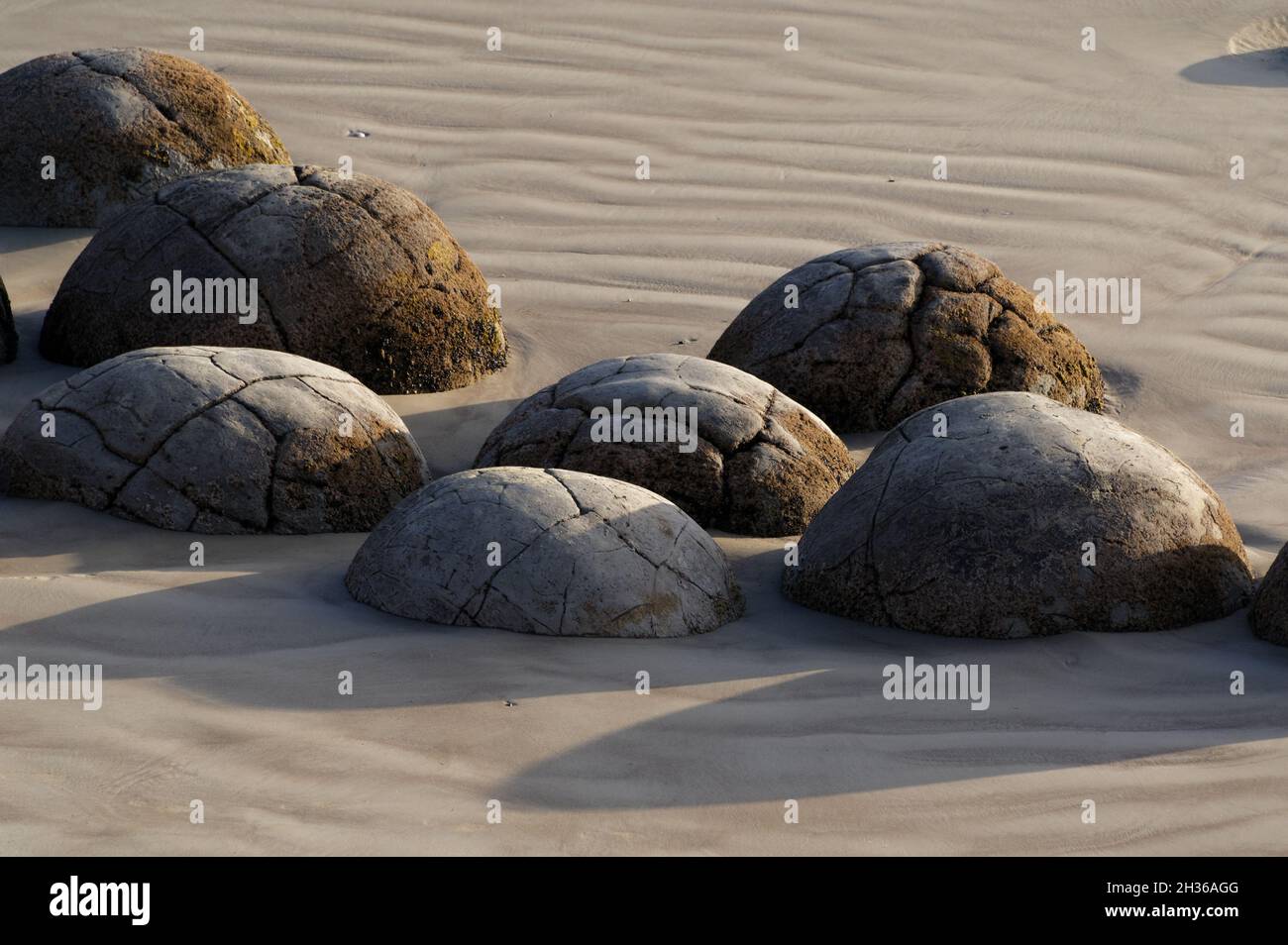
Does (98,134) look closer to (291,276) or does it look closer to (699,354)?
(291,276)

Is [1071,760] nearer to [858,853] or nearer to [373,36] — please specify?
[858,853]

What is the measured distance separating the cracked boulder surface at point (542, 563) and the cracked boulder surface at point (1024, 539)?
1.57ft

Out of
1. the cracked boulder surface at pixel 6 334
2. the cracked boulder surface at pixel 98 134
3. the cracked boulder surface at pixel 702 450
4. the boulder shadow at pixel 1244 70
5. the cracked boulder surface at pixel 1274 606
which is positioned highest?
the boulder shadow at pixel 1244 70

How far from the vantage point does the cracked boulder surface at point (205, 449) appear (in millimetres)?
6086

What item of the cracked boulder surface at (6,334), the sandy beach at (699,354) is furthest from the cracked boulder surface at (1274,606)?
the cracked boulder surface at (6,334)

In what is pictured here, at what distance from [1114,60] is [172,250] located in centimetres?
865

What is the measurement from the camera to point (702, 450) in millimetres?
6312

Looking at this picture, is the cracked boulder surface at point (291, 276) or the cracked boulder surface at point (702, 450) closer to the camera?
the cracked boulder surface at point (702, 450)

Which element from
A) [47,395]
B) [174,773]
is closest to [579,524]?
[174,773]

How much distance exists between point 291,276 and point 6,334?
4.79ft

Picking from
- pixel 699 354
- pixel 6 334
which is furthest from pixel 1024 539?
pixel 6 334

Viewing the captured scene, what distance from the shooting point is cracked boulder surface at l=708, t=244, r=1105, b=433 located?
24.5 feet

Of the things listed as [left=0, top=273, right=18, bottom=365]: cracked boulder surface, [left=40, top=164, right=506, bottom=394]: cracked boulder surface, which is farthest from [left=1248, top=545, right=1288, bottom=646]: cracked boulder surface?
[left=0, top=273, right=18, bottom=365]: cracked boulder surface

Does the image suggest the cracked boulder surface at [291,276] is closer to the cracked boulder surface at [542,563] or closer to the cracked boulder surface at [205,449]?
the cracked boulder surface at [205,449]
